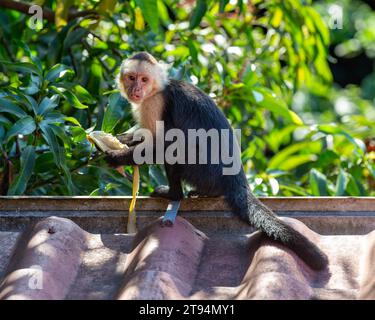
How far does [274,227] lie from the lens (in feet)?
9.26

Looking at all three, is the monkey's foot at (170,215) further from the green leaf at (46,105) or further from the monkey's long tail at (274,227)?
the green leaf at (46,105)

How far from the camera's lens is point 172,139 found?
3809 mm

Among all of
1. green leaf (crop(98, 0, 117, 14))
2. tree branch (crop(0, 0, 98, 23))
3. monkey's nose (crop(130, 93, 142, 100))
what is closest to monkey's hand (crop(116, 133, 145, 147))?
monkey's nose (crop(130, 93, 142, 100))

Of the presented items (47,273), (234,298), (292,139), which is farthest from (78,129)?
(292,139)

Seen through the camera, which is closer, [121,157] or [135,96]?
[121,157]

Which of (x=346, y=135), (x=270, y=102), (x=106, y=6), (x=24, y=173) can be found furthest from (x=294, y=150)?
(x=24, y=173)

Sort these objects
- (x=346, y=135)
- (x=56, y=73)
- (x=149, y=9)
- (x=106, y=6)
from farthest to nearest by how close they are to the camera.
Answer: (x=346, y=135)
(x=106, y=6)
(x=56, y=73)
(x=149, y=9)

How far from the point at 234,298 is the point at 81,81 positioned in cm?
272

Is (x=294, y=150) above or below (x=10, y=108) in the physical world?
below

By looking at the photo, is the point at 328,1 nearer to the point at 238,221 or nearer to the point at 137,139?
the point at 137,139

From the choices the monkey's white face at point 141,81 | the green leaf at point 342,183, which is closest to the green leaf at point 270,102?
the green leaf at point 342,183

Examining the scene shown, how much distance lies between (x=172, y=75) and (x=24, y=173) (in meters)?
1.24

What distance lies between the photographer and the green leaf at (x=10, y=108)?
357cm

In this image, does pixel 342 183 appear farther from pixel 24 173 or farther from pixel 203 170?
pixel 24 173
